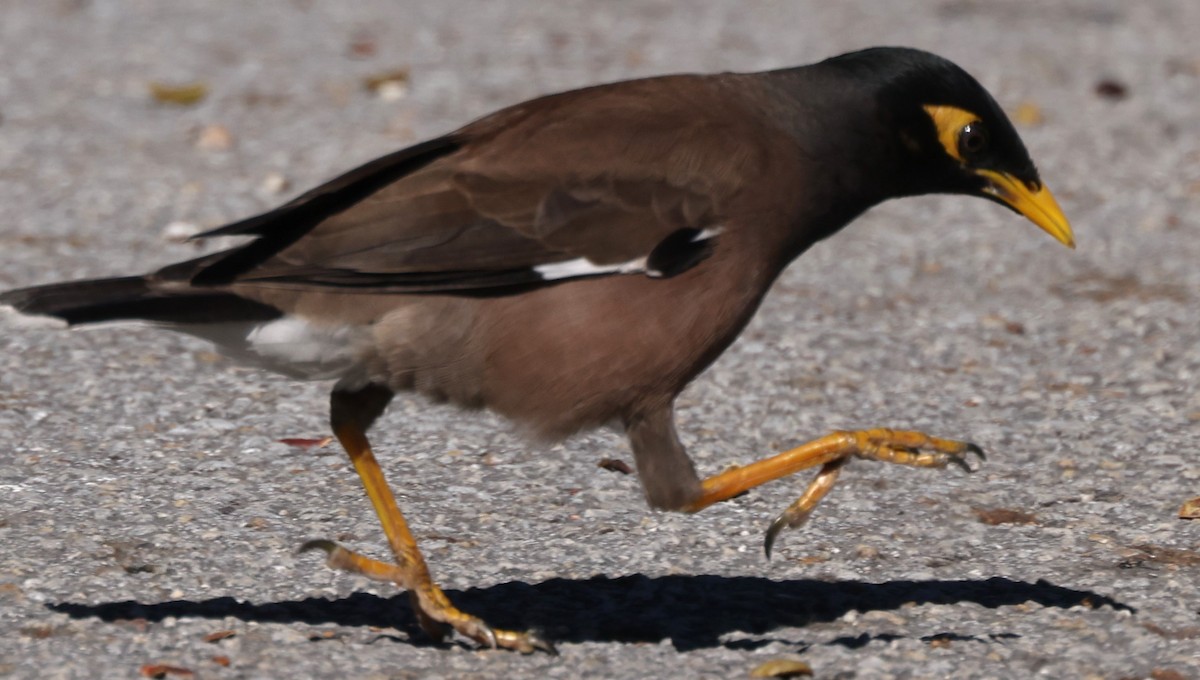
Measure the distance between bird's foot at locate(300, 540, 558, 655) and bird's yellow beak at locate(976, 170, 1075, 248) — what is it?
6.45 ft

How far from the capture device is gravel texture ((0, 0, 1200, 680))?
4.97 meters

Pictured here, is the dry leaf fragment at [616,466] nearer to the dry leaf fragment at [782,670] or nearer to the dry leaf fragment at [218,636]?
the dry leaf fragment at [782,670]

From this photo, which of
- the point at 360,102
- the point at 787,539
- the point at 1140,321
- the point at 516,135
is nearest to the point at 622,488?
the point at 787,539

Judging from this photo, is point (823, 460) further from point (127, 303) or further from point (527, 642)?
point (127, 303)

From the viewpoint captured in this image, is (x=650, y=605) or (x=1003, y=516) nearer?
(x=650, y=605)

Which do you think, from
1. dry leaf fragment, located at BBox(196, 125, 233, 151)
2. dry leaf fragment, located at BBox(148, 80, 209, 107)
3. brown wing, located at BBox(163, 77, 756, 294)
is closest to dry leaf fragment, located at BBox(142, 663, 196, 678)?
brown wing, located at BBox(163, 77, 756, 294)

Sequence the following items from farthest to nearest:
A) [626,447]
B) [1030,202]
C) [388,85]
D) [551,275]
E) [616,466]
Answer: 1. [388,85]
2. [626,447]
3. [616,466]
4. [1030,202]
5. [551,275]

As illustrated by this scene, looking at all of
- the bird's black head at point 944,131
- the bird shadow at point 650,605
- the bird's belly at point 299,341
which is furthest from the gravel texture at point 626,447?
the bird's black head at point 944,131

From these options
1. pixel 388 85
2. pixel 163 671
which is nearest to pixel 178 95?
pixel 388 85

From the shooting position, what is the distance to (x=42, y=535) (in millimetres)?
5457

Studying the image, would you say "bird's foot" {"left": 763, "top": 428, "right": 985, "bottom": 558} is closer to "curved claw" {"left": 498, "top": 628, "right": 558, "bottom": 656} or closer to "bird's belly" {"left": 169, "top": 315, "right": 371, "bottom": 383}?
"curved claw" {"left": 498, "top": 628, "right": 558, "bottom": 656}

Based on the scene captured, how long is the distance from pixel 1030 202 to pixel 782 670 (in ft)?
5.78

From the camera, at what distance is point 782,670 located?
466cm

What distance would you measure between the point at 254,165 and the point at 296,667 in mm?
5654
